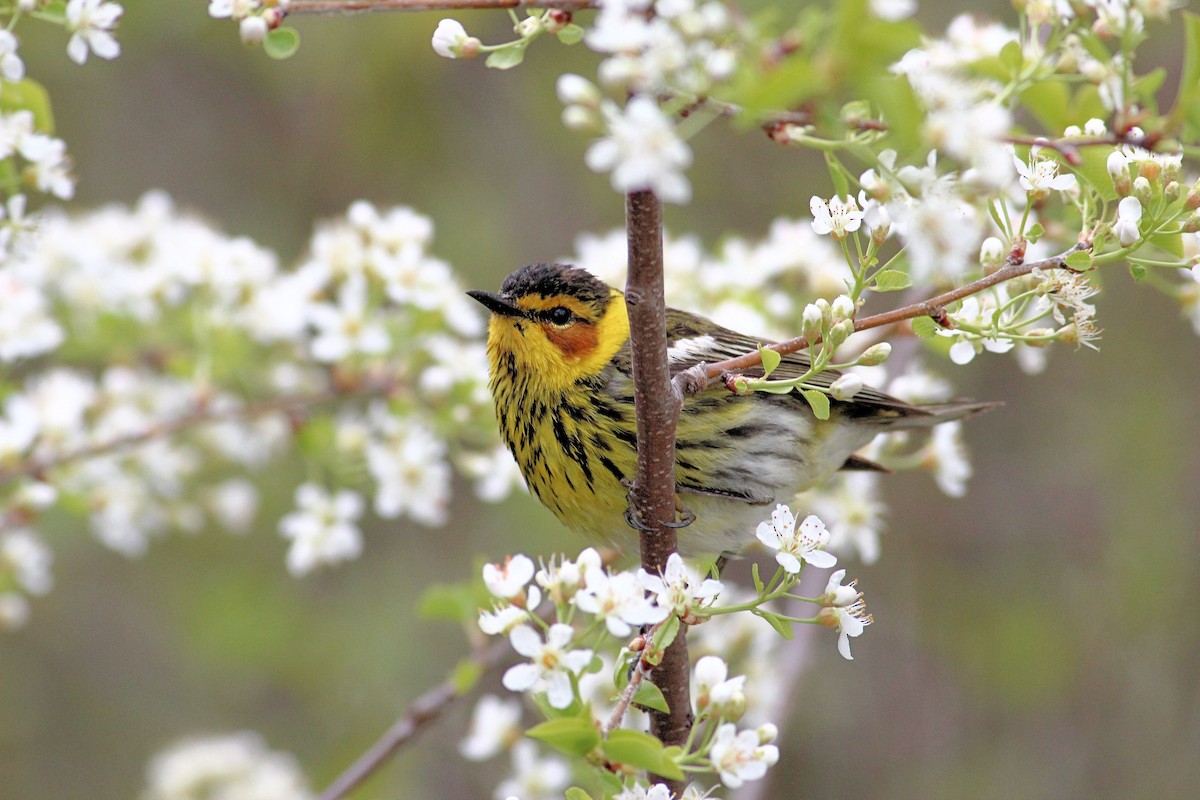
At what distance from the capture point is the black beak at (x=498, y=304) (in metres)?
3.66

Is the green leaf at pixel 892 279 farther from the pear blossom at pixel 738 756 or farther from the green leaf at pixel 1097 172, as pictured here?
the pear blossom at pixel 738 756

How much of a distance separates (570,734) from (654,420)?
62cm

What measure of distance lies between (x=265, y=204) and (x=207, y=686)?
9.95ft

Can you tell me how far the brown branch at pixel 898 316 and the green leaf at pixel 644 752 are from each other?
694 mm

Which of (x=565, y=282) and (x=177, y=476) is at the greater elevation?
(x=177, y=476)

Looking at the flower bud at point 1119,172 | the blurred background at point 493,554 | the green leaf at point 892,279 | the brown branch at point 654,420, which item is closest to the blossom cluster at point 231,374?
the blurred background at point 493,554

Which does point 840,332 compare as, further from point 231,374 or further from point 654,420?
point 231,374

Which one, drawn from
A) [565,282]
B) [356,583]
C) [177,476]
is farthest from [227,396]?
[356,583]

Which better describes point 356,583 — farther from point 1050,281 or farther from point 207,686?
point 1050,281

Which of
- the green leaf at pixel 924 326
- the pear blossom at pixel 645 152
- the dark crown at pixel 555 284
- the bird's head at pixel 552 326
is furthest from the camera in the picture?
the dark crown at pixel 555 284

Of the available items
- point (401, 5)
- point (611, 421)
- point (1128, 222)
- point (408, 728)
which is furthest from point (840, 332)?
point (408, 728)

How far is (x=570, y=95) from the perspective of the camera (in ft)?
5.64

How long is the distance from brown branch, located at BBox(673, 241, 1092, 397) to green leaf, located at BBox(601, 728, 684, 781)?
694 mm

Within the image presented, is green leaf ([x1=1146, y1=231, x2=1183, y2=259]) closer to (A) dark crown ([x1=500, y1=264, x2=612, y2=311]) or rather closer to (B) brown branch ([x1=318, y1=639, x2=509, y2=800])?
(A) dark crown ([x1=500, y1=264, x2=612, y2=311])
